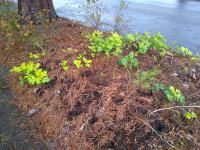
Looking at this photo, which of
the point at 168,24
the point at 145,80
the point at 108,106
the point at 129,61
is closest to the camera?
the point at 108,106

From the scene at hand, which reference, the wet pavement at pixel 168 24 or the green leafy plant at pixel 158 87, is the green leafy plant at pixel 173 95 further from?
the wet pavement at pixel 168 24

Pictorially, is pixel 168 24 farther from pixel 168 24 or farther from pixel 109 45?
pixel 109 45

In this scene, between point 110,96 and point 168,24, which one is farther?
point 168,24

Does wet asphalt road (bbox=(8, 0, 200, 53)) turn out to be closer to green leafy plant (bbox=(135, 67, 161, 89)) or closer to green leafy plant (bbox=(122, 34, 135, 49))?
green leafy plant (bbox=(122, 34, 135, 49))

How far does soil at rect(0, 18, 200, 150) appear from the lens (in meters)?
1.57

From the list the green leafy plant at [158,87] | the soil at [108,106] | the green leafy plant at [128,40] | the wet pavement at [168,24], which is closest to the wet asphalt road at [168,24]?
the wet pavement at [168,24]

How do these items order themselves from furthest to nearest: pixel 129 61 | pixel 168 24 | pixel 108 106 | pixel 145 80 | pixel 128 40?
pixel 168 24
pixel 128 40
pixel 129 61
pixel 145 80
pixel 108 106

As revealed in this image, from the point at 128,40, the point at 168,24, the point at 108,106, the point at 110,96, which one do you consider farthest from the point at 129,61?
the point at 168,24

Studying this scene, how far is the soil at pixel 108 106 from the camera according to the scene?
1.57 metres

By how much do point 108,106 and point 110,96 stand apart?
0.15 metres

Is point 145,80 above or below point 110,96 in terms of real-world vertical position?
above

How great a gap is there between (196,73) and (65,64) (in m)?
2.25

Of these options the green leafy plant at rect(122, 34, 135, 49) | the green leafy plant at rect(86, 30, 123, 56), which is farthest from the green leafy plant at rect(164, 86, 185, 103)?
the green leafy plant at rect(122, 34, 135, 49)

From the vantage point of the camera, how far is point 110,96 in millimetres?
1870
